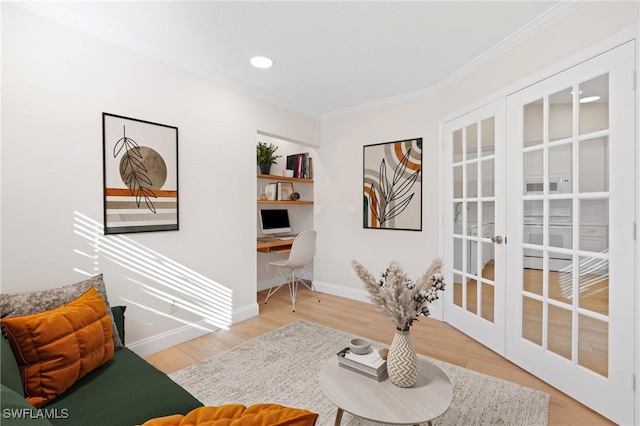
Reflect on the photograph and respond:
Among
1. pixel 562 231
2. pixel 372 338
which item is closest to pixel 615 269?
pixel 562 231

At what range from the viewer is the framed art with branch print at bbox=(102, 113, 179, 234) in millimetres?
2303

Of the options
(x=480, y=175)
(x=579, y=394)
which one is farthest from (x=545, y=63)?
(x=579, y=394)

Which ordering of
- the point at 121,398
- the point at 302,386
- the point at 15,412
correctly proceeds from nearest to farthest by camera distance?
the point at 15,412 → the point at 121,398 → the point at 302,386

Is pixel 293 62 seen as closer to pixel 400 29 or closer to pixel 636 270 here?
pixel 400 29

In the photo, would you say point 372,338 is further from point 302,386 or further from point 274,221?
point 274,221

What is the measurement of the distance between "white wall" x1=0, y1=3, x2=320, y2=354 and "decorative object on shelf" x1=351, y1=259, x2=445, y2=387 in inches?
77.1

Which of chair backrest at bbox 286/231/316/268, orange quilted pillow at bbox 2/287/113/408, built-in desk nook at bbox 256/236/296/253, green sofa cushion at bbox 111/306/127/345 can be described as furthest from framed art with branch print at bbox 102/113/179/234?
chair backrest at bbox 286/231/316/268

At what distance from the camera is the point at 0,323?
54.1 inches

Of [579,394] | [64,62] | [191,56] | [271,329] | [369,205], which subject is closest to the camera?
[579,394]

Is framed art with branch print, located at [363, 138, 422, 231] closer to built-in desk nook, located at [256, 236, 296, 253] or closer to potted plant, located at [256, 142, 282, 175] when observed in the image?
built-in desk nook, located at [256, 236, 296, 253]

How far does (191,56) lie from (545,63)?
2.75m

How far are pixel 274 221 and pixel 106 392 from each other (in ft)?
10.9

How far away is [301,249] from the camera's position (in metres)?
3.76

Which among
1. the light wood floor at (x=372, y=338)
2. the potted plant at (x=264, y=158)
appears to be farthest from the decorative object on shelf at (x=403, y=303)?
the potted plant at (x=264, y=158)
